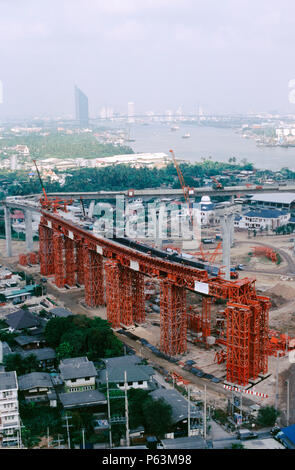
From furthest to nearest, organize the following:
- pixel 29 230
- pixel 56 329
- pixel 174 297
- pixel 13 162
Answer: pixel 13 162, pixel 29 230, pixel 56 329, pixel 174 297

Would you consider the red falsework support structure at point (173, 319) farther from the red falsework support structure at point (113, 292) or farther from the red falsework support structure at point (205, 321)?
the red falsework support structure at point (113, 292)

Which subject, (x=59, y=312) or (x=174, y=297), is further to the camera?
(x=59, y=312)

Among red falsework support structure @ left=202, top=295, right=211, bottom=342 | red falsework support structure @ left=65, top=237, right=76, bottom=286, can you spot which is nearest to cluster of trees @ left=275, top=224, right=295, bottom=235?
red falsework support structure @ left=65, top=237, right=76, bottom=286

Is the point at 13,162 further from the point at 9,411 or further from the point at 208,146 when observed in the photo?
the point at 9,411

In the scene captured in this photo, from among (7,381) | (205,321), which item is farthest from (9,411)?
(205,321)

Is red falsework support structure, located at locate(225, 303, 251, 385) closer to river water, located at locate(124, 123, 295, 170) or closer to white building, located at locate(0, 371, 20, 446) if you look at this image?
white building, located at locate(0, 371, 20, 446)
